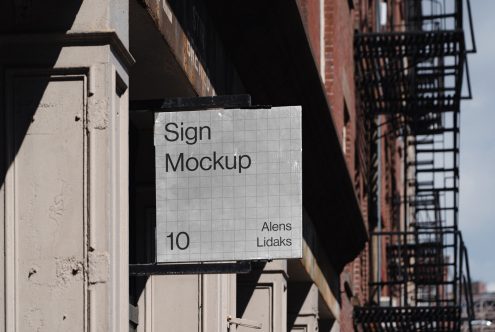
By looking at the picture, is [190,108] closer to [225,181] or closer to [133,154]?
[225,181]

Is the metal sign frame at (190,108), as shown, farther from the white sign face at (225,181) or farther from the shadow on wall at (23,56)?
the shadow on wall at (23,56)

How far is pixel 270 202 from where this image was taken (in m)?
8.94

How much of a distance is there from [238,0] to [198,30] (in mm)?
1158

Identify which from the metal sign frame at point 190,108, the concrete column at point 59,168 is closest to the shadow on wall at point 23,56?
the concrete column at point 59,168

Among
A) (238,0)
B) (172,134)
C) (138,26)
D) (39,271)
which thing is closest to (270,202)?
(172,134)

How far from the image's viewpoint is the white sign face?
8742 millimetres

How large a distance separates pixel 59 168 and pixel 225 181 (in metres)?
1.68

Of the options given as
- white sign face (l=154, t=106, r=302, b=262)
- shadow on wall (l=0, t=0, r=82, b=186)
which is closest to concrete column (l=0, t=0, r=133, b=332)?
shadow on wall (l=0, t=0, r=82, b=186)

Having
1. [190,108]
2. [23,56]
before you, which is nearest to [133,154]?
[190,108]

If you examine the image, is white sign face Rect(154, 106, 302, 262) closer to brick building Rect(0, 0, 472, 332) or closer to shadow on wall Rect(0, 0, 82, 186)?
brick building Rect(0, 0, 472, 332)

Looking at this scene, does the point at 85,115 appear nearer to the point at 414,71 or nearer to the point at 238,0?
the point at 238,0

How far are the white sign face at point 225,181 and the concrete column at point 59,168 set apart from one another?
3.82ft

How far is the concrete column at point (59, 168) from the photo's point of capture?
7.27 meters

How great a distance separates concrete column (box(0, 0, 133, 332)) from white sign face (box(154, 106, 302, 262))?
1.16 m
